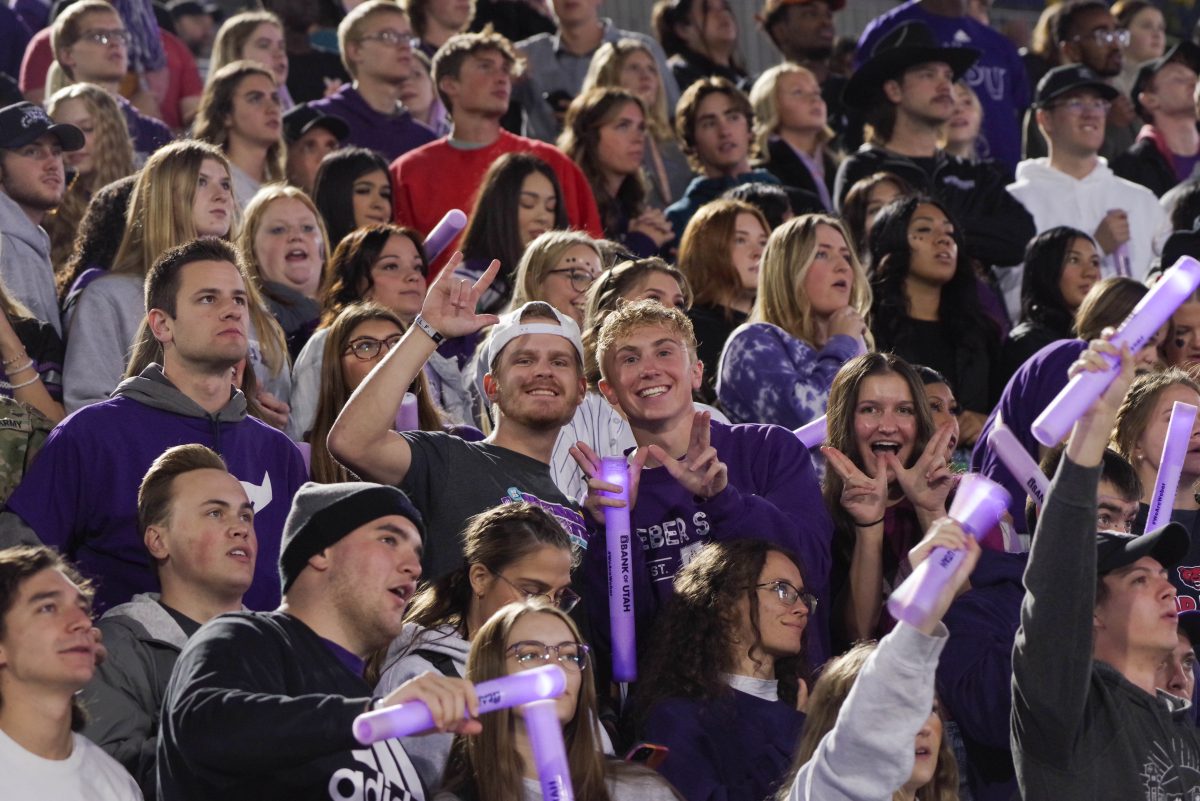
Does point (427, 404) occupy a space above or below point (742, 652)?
above

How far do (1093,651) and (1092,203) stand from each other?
5.91 m

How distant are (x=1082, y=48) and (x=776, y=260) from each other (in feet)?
19.2

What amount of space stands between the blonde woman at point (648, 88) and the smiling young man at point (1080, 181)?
5.78 feet

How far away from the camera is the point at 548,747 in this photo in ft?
13.4

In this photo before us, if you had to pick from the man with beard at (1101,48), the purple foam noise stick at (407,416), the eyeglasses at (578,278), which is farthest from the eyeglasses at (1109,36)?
the purple foam noise stick at (407,416)

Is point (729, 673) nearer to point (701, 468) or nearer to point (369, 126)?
point (701, 468)

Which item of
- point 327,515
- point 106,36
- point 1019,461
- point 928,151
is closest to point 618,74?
point 928,151

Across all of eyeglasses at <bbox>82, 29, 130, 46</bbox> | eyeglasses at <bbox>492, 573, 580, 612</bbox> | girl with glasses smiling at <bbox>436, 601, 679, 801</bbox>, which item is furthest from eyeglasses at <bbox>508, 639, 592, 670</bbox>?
eyeglasses at <bbox>82, 29, 130, 46</bbox>

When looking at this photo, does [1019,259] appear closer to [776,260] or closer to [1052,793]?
[776,260]

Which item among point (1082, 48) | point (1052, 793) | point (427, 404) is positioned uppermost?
point (1082, 48)

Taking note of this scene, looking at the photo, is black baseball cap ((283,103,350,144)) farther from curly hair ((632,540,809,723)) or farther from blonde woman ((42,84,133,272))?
curly hair ((632,540,809,723))

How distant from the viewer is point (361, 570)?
4.81 meters

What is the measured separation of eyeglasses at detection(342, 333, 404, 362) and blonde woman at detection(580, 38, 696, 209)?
375 centimetres

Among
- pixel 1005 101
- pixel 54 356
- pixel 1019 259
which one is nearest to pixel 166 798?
pixel 54 356
